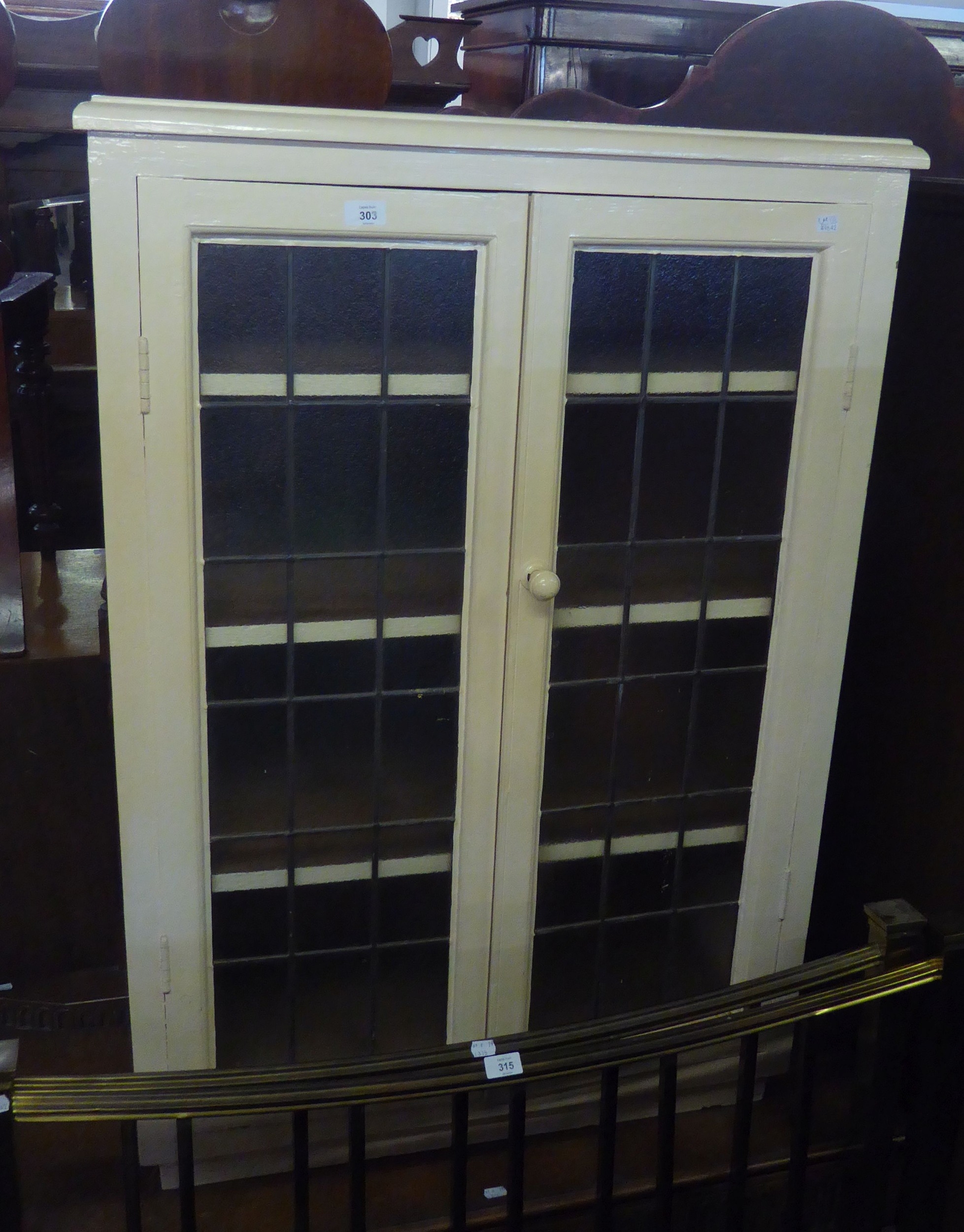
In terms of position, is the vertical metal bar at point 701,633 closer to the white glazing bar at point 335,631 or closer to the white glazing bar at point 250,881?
the white glazing bar at point 335,631

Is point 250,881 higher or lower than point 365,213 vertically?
lower

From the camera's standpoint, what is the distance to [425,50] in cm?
199

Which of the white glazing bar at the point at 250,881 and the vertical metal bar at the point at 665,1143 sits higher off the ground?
the white glazing bar at the point at 250,881

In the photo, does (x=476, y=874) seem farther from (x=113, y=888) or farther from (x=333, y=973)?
(x=113, y=888)

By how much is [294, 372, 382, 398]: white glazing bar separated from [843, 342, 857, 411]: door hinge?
0.66 metres

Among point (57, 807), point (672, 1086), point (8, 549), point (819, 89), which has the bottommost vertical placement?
point (57, 807)

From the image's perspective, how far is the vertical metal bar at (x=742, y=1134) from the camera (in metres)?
1.46

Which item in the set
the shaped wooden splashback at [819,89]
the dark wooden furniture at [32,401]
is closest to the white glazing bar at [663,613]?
the shaped wooden splashback at [819,89]

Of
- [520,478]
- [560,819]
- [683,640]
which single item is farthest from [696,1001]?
[520,478]

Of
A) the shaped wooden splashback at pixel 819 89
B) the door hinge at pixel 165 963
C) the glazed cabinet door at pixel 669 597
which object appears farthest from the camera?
the shaped wooden splashback at pixel 819 89

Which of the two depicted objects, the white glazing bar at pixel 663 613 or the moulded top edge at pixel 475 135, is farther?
the white glazing bar at pixel 663 613

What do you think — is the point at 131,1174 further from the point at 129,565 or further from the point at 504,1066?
the point at 129,565

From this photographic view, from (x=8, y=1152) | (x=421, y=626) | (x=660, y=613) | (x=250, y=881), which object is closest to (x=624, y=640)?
(x=660, y=613)

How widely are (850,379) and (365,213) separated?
2.34 feet
